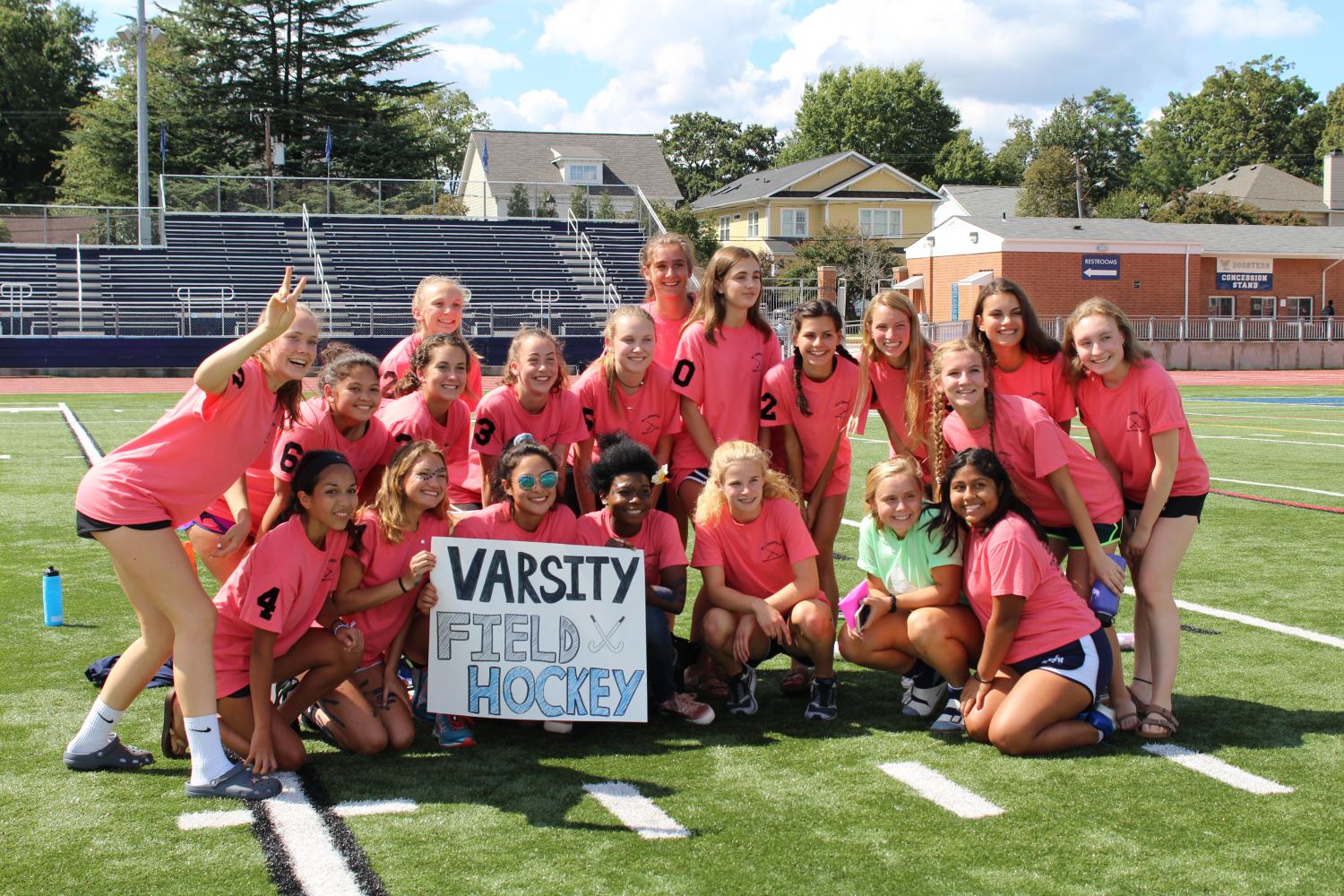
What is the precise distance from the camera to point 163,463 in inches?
154

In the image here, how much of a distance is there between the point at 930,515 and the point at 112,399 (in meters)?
19.4

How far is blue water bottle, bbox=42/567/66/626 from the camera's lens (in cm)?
595

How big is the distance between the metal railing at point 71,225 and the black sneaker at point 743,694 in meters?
32.1

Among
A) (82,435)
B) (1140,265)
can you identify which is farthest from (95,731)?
(1140,265)

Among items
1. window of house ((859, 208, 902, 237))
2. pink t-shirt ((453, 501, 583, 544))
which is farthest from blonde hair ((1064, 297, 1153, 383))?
window of house ((859, 208, 902, 237))

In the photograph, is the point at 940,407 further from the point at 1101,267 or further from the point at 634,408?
the point at 1101,267

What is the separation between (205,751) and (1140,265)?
43.9 m

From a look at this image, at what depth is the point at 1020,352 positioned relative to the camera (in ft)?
16.5

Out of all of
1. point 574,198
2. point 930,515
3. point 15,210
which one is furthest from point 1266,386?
point 15,210

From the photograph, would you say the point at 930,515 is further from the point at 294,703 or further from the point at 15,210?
the point at 15,210

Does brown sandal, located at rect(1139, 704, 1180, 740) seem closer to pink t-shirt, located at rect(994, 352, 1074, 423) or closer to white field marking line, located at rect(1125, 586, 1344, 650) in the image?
pink t-shirt, located at rect(994, 352, 1074, 423)

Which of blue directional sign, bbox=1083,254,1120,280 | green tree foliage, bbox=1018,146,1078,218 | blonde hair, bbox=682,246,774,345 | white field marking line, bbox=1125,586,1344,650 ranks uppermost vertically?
green tree foliage, bbox=1018,146,1078,218

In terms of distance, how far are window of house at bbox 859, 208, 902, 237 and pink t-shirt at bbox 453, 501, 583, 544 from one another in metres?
59.6

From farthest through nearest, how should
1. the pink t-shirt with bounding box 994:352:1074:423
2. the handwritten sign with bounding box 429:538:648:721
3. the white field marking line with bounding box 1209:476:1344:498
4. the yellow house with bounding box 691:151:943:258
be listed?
1. the yellow house with bounding box 691:151:943:258
2. the white field marking line with bounding box 1209:476:1344:498
3. the pink t-shirt with bounding box 994:352:1074:423
4. the handwritten sign with bounding box 429:538:648:721
